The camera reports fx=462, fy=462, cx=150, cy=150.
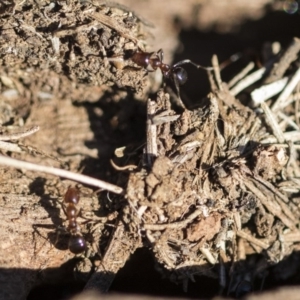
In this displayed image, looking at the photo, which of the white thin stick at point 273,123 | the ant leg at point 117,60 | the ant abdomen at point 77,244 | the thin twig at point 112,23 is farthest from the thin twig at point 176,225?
the thin twig at point 112,23

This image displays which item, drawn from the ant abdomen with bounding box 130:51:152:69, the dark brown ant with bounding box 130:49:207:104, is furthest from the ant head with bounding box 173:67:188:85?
the ant abdomen with bounding box 130:51:152:69

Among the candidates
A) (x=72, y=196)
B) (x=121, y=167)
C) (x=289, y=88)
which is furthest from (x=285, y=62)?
(x=72, y=196)

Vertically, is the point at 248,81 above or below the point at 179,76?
above

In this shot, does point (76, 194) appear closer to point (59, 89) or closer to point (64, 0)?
point (59, 89)

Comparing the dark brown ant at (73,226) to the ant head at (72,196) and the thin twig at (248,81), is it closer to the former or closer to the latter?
the ant head at (72,196)

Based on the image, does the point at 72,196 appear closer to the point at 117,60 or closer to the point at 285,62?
the point at 117,60
